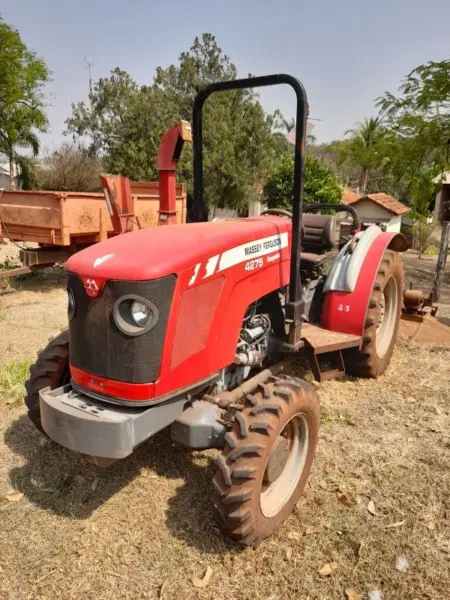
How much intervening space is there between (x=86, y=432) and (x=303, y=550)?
1191 millimetres

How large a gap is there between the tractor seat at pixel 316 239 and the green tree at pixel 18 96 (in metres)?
19.7

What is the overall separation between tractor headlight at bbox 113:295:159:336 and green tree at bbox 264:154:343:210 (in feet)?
56.3

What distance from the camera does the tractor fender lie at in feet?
11.7

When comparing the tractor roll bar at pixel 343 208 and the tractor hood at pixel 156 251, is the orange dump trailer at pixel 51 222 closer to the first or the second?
the tractor roll bar at pixel 343 208

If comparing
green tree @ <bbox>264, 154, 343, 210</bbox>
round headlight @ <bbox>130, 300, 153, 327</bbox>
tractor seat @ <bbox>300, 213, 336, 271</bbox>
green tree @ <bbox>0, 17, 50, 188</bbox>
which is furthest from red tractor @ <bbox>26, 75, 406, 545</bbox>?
green tree @ <bbox>0, 17, 50, 188</bbox>

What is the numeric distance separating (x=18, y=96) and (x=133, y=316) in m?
21.4

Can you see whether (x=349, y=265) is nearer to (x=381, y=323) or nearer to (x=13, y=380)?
(x=381, y=323)

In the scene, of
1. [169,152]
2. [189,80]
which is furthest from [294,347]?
[189,80]

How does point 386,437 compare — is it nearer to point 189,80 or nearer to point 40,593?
point 40,593

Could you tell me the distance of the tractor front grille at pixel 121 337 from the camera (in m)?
2.06

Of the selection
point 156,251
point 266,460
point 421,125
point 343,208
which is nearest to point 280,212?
point 343,208

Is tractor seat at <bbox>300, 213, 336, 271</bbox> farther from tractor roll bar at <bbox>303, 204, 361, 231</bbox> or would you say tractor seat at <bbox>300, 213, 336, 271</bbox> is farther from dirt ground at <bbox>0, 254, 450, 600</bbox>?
dirt ground at <bbox>0, 254, 450, 600</bbox>

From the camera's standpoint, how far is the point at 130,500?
Answer: 8.61 ft

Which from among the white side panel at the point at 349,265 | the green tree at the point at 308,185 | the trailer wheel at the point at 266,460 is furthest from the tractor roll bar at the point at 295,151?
the green tree at the point at 308,185
